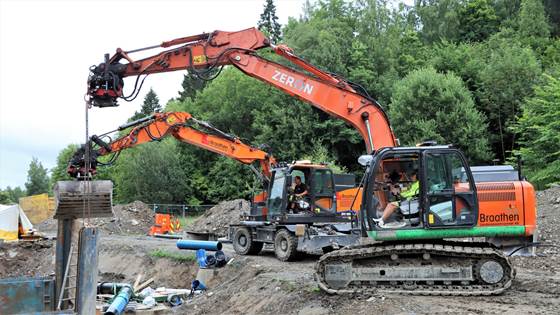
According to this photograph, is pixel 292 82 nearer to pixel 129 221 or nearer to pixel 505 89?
pixel 129 221

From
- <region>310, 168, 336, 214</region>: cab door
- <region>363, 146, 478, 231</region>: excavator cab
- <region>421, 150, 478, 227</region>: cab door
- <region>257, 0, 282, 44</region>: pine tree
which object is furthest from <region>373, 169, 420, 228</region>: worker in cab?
<region>257, 0, 282, 44</region>: pine tree

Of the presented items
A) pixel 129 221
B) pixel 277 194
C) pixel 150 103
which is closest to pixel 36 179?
pixel 150 103

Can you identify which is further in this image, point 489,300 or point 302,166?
point 302,166

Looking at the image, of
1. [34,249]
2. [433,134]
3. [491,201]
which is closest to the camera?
[491,201]

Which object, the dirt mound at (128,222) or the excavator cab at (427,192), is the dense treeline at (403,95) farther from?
the excavator cab at (427,192)

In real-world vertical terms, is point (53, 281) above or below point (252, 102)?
below

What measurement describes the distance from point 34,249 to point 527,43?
35.5m

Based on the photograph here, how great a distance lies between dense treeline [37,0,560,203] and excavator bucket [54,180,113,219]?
23.4m

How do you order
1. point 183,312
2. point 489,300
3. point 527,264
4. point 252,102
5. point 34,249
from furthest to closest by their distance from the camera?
point 252,102
point 34,249
point 183,312
point 527,264
point 489,300

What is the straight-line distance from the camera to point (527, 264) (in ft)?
38.9

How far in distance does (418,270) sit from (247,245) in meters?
7.36

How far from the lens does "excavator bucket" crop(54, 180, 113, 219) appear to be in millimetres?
8305

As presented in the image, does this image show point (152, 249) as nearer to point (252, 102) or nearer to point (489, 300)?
point (489, 300)

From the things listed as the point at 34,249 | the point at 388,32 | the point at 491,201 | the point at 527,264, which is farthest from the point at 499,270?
the point at 388,32
